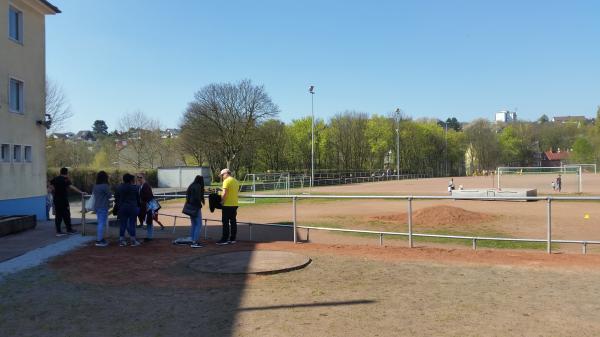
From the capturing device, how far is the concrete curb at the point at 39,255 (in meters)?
8.49

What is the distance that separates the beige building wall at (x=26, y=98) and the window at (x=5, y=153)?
0.49 feet

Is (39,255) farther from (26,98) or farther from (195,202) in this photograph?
(26,98)

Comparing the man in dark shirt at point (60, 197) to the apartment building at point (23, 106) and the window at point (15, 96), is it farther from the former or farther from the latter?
the window at point (15, 96)

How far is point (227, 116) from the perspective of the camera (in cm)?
6316

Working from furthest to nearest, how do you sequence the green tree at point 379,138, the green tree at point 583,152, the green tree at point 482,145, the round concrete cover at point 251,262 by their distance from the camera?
1. the green tree at point 482,145
2. the green tree at point 379,138
3. the green tree at point 583,152
4. the round concrete cover at point 251,262

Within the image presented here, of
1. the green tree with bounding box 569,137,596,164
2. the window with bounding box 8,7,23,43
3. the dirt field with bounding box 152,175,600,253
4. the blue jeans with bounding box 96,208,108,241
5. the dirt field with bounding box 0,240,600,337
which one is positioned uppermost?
the window with bounding box 8,7,23,43

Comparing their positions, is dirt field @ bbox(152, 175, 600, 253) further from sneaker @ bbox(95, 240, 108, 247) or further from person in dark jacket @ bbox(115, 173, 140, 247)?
sneaker @ bbox(95, 240, 108, 247)

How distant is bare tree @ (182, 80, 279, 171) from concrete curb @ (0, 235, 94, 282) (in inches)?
2021

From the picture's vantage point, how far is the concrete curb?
Answer: 8492 millimetres

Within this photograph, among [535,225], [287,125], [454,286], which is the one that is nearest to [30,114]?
[454,286]

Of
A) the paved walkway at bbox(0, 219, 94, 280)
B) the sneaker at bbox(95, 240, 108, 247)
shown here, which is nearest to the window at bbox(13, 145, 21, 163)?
the paved walkway at bbox(0, 219, 94, 280)

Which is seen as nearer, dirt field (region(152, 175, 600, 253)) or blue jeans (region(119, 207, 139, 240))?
blue jeans (region(119, 207, 139, 240))

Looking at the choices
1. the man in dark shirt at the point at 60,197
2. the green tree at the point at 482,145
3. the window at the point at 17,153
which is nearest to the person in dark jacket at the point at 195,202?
the man in dark shirt at the point at 60,197

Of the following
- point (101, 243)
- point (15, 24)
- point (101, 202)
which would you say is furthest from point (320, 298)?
point (15, 24)
